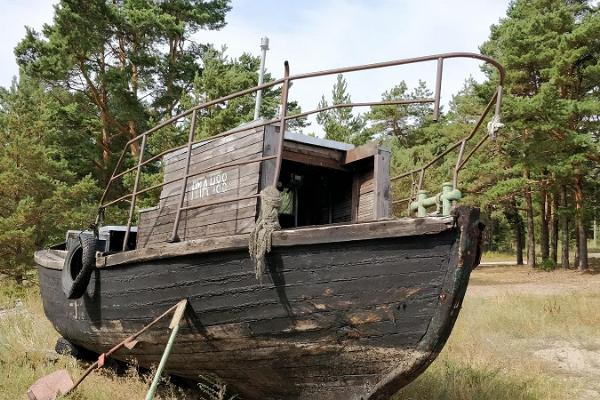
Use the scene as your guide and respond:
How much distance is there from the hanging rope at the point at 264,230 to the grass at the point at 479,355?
2.47 metres

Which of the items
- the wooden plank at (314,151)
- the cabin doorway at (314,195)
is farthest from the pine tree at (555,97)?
the wooden plank at (314,151)

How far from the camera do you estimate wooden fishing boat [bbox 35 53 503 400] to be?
11.4 feet

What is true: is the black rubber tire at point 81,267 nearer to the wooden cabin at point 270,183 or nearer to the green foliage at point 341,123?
the wooden cabin at point 270,183

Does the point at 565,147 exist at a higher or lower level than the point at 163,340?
higher

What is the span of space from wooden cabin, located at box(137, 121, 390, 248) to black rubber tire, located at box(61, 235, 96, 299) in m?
0.65

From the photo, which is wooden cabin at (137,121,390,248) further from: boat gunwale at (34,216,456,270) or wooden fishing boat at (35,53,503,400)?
boat gunwale at (34,216,456,270)

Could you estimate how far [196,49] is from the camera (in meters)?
20.3

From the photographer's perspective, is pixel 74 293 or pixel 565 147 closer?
pixel 74 293

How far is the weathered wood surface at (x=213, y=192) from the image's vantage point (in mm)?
4809

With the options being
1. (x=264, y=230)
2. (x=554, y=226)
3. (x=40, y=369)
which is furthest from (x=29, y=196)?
(x=554, y=226)

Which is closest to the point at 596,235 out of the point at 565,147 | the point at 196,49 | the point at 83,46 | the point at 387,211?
the point at 565,147

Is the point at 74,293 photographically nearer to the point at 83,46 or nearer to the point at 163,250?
the point at 163,250

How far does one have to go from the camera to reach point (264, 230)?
3850mm

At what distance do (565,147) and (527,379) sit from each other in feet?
52.2
